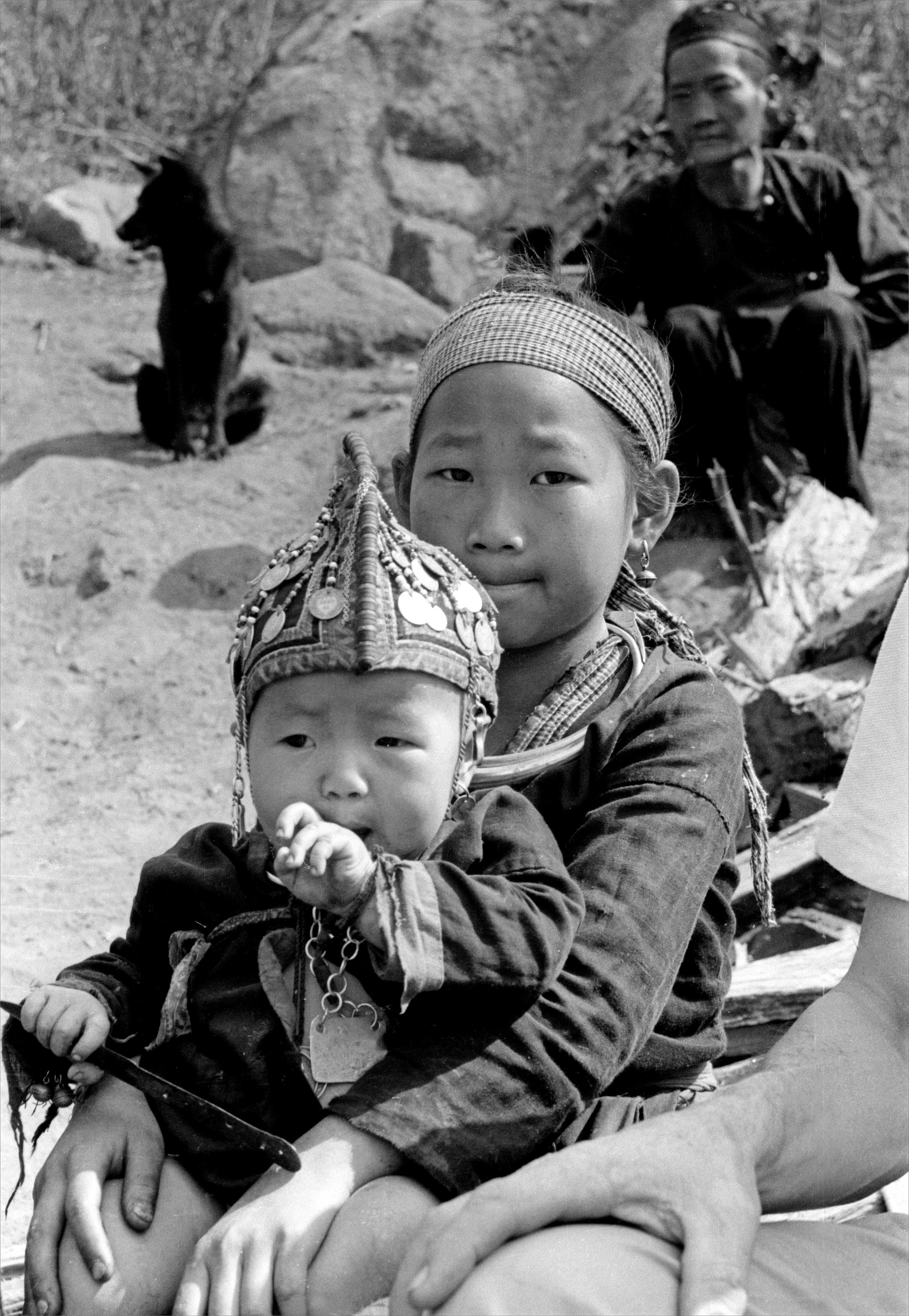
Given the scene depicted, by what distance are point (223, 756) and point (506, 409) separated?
3.15 metres

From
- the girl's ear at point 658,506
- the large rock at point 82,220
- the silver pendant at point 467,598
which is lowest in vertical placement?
the large rock at point 82,220

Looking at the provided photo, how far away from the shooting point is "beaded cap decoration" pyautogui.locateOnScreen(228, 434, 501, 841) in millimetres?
1967

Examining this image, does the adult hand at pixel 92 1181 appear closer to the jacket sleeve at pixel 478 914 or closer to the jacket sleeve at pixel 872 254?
the jacket sleeve at pixel 478 914

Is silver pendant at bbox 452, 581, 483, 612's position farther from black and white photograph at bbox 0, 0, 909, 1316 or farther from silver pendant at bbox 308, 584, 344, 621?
silver pendant at bbox 308, 584, 344, 621

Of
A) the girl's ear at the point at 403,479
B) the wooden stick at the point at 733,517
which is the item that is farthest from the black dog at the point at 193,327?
the girl's ear at the point at 403,479

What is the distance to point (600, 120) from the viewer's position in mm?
9352

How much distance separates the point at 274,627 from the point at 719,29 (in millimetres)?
5213

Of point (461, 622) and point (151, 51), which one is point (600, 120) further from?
point (461, 622)

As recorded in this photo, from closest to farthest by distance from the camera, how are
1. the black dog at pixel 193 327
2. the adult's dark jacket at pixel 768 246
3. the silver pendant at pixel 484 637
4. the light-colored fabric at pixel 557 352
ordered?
the silver pendant at pixel 484 637 < the light-colored fabric at pixel 557 352 < the adult's dark jacket at pixel 768 246 < the black dog at pixel 193 327

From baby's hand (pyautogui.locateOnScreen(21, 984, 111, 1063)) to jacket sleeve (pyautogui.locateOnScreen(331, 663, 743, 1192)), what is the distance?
35cm

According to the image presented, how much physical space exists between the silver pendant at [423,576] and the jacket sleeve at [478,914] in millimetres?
290

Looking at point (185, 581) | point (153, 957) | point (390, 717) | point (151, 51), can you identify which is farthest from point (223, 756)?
point (151, 51)

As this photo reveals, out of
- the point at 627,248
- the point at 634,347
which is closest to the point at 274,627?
the point at 634,347

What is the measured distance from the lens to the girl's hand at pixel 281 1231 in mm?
1846
